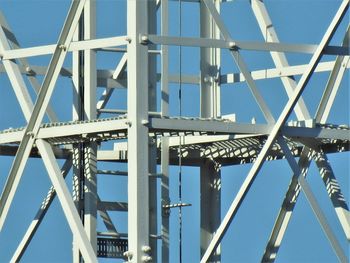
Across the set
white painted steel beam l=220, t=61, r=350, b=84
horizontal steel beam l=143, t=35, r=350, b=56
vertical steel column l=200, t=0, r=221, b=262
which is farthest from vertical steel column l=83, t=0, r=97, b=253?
white painted steel beam l=220, t=61, r=350, b=84

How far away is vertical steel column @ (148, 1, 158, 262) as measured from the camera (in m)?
53.1

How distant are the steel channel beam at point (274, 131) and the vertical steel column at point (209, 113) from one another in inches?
104

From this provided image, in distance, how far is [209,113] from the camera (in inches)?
2235

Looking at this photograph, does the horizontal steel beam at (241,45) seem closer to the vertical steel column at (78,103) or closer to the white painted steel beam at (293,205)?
the white painted steel beam at (293,205)

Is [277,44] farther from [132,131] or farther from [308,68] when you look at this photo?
[132,131]

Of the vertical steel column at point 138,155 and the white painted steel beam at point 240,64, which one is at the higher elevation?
the white painted steel beam at point 240,64

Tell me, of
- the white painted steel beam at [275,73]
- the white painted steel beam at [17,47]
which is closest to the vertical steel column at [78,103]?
the white painted steel beam at [17,47]

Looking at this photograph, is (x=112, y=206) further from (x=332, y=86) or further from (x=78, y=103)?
(x=332, y=86)

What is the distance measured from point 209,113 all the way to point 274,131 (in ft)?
10.5

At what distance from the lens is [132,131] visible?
169 feet

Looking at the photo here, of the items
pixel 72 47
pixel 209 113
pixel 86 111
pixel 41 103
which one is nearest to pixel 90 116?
pixel 86 111

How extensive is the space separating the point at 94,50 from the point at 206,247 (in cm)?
525

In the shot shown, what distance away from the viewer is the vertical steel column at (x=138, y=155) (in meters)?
51.6

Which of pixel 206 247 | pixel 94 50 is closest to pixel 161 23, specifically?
pixel 94 50
